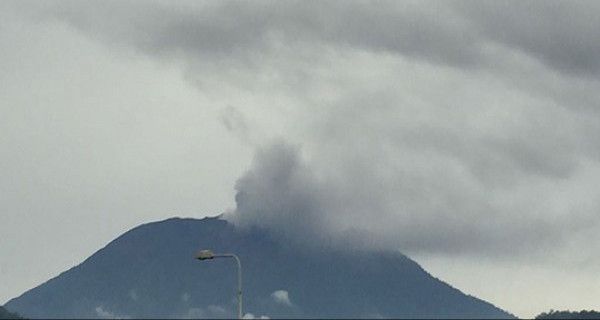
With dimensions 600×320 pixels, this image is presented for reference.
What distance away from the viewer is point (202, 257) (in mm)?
97000

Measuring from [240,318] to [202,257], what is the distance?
547 centimetres

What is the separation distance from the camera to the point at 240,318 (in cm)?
9850
